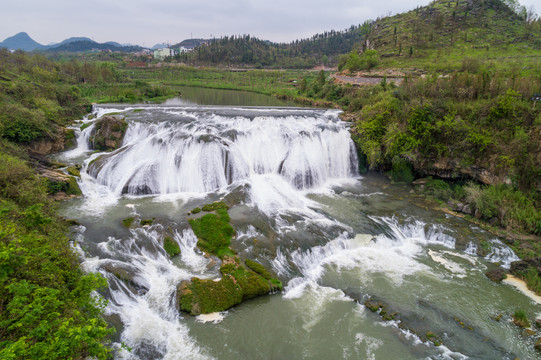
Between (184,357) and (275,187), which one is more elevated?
(275,187)

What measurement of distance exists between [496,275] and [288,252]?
9072 millimetres

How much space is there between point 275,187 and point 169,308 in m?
10.8

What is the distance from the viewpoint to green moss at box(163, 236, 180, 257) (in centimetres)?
1248

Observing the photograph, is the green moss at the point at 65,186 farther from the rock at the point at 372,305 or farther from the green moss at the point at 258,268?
the rock at the point at 372,305

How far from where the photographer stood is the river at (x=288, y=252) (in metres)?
9.32

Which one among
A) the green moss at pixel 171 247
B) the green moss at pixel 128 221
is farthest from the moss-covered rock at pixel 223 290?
the green moss at pixel 128 221

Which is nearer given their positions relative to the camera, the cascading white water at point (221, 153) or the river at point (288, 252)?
the river at point (288, 252)

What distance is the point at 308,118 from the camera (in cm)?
2677

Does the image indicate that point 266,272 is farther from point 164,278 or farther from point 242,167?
point 242,167

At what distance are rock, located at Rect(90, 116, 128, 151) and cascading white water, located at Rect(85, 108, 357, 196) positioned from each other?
687 mm

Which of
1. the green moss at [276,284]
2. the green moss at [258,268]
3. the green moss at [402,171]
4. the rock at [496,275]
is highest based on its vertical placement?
the green moss at [402,171]

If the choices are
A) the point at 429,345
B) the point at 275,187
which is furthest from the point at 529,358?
the point at 275,187

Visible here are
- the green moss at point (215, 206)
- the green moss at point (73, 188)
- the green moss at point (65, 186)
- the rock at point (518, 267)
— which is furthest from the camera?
the green moss at point (73, 188)

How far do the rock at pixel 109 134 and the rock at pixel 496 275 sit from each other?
82.5 feet
